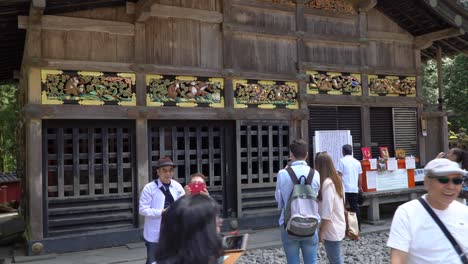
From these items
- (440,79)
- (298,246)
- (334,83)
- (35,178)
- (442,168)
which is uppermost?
(440,79)

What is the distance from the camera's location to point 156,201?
4867mm

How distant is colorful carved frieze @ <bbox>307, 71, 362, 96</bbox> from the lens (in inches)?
397

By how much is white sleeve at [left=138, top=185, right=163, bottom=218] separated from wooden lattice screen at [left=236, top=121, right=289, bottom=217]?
4347 mm

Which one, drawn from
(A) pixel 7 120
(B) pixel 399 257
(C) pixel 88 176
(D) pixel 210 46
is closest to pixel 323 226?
(B) pixel 399 257

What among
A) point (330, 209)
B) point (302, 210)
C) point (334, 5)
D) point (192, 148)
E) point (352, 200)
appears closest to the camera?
point (302, 210)

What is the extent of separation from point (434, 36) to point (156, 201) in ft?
30.2

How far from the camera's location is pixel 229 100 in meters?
9.02

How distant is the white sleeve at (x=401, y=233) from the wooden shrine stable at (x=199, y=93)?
570 cm

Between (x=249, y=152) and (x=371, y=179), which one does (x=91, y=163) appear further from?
(x=371, y=179)

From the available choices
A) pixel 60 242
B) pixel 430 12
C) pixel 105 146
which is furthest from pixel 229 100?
pixel 430 12

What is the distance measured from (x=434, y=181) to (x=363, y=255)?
4973mm

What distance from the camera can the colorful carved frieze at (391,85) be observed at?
10.9 meters

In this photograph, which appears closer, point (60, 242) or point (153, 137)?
point (60, 242)

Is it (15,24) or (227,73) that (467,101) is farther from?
(15,24)
